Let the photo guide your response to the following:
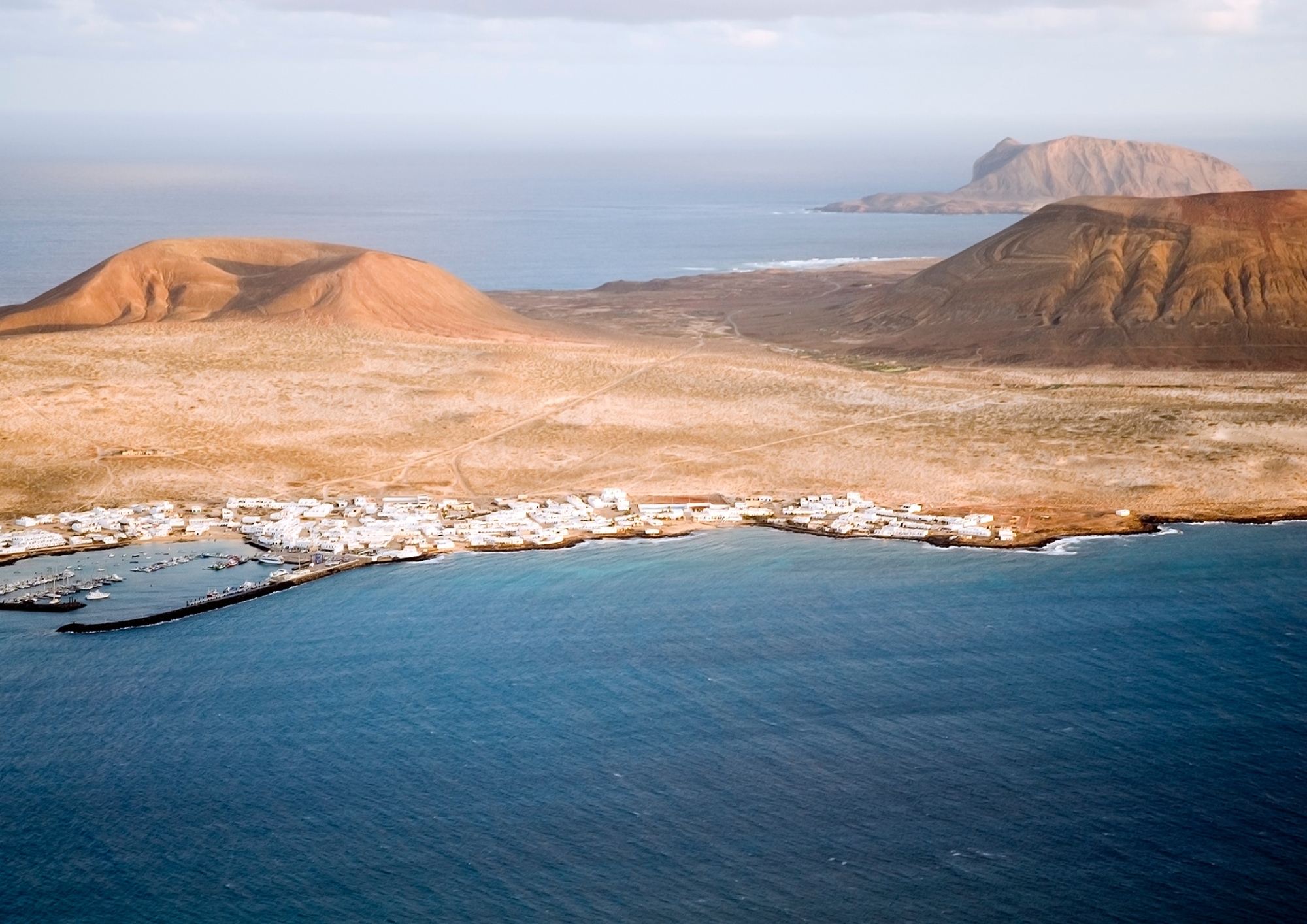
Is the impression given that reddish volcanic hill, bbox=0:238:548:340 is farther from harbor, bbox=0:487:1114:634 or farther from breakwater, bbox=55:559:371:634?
breakwater, bbox=55:559:371:634

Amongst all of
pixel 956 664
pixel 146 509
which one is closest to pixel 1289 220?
pixel 956 664

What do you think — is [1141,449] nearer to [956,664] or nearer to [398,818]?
[956,664]

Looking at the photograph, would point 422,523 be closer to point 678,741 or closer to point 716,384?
point 678,741

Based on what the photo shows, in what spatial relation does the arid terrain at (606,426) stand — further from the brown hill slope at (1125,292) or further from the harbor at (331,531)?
the brown hill slope at (1125,292)

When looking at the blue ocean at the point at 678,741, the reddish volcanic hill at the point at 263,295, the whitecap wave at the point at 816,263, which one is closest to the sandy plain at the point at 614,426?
the reddish volcanic hill at the point at 263,295

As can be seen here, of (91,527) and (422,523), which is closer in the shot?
(91,527)

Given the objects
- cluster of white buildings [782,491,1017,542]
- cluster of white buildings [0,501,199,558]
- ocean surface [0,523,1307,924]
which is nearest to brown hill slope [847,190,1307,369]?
cluster of white buildings [782,491,1017,542]

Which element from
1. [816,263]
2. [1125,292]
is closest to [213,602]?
[1125,292]
